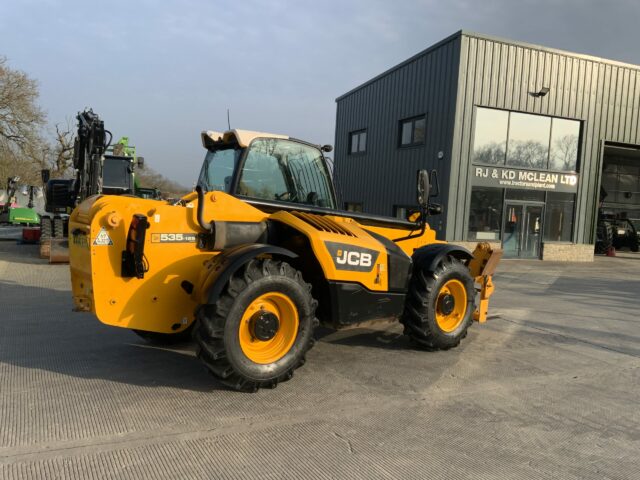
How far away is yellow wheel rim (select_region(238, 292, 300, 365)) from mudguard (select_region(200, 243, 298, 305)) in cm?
32

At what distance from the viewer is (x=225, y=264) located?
3.96m

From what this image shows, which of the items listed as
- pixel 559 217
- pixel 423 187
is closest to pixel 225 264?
pixel 423 187

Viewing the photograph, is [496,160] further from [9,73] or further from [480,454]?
[9,73]

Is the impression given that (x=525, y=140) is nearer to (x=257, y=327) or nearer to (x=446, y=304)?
(x=446, y=304)

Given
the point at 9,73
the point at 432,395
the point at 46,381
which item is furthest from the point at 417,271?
the point at 9,73

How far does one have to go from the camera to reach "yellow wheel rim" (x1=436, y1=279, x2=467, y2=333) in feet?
18.2

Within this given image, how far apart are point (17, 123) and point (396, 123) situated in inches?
976

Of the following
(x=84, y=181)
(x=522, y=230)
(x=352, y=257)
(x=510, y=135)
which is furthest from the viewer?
(x=522, y=230)

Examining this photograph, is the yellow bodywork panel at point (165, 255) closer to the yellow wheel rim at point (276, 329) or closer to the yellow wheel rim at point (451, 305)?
the yellow wheel rim at point (276, 329)

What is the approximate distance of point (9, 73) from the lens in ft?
100

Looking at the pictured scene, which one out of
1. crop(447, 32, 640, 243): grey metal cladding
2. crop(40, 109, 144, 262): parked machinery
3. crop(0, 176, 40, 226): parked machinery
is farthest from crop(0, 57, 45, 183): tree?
crop(447, 32, 640, 243): grey metal cladding

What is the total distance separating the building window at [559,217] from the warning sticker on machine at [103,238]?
17375mm

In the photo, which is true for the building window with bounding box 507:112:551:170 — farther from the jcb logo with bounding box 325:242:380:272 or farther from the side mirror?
the jcb logo with bounding box 325:242:380:272

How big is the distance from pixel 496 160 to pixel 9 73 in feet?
96.6
